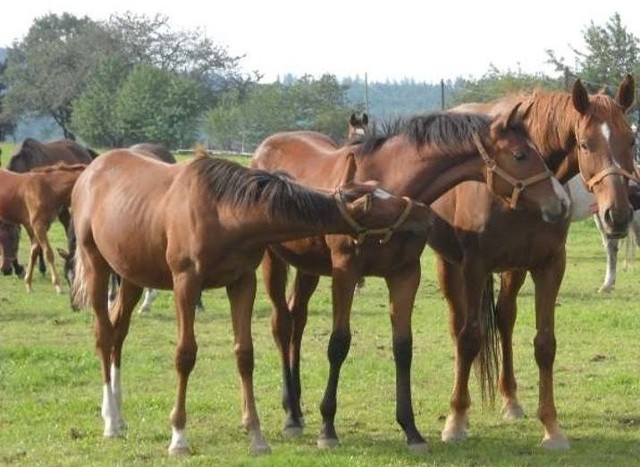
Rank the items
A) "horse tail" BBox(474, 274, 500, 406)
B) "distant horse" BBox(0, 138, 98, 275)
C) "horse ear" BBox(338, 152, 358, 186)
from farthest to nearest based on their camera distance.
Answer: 1. "distant horse" BBox(0, 138, 98, 275)
2. "horse tail" BBox(474, 274, 500, 406)
3. "horse ear" BBox(338, 152, 358, 186)

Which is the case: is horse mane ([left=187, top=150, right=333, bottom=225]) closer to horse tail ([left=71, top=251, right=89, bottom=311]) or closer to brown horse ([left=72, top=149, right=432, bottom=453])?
brown horse ([left=72, top=149, right=432, bottom=453])

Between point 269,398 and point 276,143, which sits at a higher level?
point 276,143

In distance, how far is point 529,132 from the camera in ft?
24.2

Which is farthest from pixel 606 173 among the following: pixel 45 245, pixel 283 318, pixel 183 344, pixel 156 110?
pixel 156 110

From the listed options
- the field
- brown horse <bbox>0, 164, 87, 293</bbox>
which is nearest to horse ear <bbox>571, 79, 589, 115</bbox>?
the field

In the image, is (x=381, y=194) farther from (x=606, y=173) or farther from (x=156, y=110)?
(x=156, y=110)

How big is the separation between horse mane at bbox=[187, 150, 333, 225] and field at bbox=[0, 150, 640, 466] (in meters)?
1.40

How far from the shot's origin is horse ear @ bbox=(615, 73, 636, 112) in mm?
7359

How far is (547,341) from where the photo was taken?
7.58m

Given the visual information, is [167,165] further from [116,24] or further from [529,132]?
[116,24]

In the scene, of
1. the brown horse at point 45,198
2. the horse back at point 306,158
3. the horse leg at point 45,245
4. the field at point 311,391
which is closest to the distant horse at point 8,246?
the brown horse at point 45,198

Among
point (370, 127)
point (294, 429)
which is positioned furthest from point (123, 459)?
point (370, 127)

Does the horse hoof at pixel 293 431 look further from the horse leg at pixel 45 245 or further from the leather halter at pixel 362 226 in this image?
the horse leg at pixel 45 245

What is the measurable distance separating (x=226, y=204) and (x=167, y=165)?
108cm
